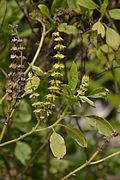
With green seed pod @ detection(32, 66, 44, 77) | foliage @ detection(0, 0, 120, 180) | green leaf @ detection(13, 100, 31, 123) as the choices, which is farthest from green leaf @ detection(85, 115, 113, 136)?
green leaf @ detection(13, 100, 31, 123)

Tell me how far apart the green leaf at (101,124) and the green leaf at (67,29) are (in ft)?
0.74

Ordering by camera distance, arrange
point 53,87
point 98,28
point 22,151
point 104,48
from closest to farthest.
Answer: point 53,87, point 98,28, point 104,48, point 22,151

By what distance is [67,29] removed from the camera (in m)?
1.38

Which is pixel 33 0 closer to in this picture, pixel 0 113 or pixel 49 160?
pixel 0 113

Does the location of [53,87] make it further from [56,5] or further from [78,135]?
[56,5]

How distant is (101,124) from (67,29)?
0.84 feet

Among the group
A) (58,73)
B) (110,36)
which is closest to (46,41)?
(110,36)

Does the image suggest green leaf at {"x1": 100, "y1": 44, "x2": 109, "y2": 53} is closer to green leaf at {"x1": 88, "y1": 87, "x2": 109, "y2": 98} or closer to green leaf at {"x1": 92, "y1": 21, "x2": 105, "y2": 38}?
green leaf at {"x1": 92, "y1": 21, "x2": 105, "y2": 38}

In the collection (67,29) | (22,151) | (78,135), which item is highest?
(67,29)

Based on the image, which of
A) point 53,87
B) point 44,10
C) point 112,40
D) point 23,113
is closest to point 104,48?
point 112,40

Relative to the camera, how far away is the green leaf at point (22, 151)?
1.77 m

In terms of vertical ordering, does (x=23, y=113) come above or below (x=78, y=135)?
below

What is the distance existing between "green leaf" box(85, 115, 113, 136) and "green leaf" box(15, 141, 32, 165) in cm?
55

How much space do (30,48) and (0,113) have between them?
22 cm
